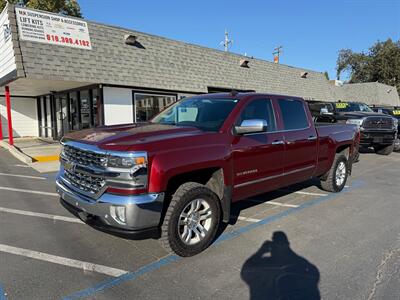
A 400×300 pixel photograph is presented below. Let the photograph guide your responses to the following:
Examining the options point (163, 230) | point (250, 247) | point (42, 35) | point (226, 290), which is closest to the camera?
point (226, 290)

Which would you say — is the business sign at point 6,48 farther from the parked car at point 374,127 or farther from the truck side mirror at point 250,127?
the parked car at point 374,127

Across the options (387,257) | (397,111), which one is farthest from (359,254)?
(397,111)

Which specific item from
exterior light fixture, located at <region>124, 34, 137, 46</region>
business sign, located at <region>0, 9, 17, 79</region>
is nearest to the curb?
business sign, located at <region>0, 9, 17, 79</region>

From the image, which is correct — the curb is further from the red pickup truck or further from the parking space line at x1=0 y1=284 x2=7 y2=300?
the parking space line at x1=0 y1=284 x2=7 y2=300

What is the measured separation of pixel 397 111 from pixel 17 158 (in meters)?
17.9

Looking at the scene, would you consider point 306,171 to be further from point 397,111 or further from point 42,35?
point 397,111

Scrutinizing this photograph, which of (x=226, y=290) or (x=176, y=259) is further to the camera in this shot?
(x=176, y=259)

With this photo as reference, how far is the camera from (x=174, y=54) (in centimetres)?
1570

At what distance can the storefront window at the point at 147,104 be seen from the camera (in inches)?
581

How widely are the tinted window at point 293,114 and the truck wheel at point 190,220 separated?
6.97 feet

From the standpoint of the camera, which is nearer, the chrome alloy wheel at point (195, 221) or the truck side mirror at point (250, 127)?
the chrome alloy wheel at point (195, 221)

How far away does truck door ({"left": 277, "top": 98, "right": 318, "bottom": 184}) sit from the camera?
5449mm

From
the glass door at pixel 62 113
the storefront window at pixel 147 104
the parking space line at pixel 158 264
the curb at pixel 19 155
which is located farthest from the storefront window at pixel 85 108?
the parking space line at pixel 158 264

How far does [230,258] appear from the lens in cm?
399
